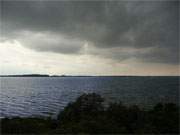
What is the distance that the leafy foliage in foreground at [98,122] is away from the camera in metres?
10.7

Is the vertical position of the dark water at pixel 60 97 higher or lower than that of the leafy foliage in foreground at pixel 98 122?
lower

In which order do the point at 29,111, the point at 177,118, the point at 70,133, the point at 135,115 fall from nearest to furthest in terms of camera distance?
the point at 70,133
the point at 177,118
the point at 135,115
the point at 29,111

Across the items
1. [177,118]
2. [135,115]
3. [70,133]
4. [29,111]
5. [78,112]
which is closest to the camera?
[70,133]

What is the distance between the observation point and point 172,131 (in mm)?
10992

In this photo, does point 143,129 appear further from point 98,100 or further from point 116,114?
point 98,100

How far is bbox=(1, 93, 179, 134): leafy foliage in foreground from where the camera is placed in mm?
10660

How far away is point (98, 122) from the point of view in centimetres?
1111

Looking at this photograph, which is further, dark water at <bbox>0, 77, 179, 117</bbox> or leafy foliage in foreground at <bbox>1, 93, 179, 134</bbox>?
dark water at <bbox>0, 77, 179, 117</bbox>

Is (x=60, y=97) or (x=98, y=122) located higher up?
(x=98, y=122)

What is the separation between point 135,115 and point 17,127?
614 centimetres

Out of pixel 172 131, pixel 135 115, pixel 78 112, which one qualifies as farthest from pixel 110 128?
pixel 78 112

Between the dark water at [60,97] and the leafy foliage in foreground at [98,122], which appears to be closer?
the leafy foliage in foreground at [98,122]

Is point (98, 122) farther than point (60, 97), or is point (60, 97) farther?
point (60, 97)

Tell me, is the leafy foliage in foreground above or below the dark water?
above
